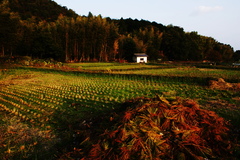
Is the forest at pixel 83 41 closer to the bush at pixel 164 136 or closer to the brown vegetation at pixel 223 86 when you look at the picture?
the brown vegetation at pixel 223 86

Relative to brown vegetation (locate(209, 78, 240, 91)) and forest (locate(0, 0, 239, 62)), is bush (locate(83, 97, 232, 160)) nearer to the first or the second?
brown vegetation (locate(209, 78, 240, 91))

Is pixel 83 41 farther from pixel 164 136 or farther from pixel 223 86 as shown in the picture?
pixel 164 136

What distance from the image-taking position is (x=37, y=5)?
6556cm

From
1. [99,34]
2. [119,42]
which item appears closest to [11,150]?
[99,34]

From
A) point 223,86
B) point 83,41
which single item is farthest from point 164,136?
point 83,41

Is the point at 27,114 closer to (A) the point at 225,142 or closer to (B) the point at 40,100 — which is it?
(B) the point at 40,100

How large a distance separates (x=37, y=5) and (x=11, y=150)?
7601 cm

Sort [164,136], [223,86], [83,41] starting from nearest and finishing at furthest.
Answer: [164,136]
[223,86]
[83,41]

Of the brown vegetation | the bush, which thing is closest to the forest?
the brown vegetation

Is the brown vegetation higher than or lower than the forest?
lower

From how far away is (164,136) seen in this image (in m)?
2.99

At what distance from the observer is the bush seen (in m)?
2.72

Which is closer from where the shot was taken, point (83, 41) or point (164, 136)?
point (164, 136)

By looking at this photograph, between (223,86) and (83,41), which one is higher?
(83,41)
